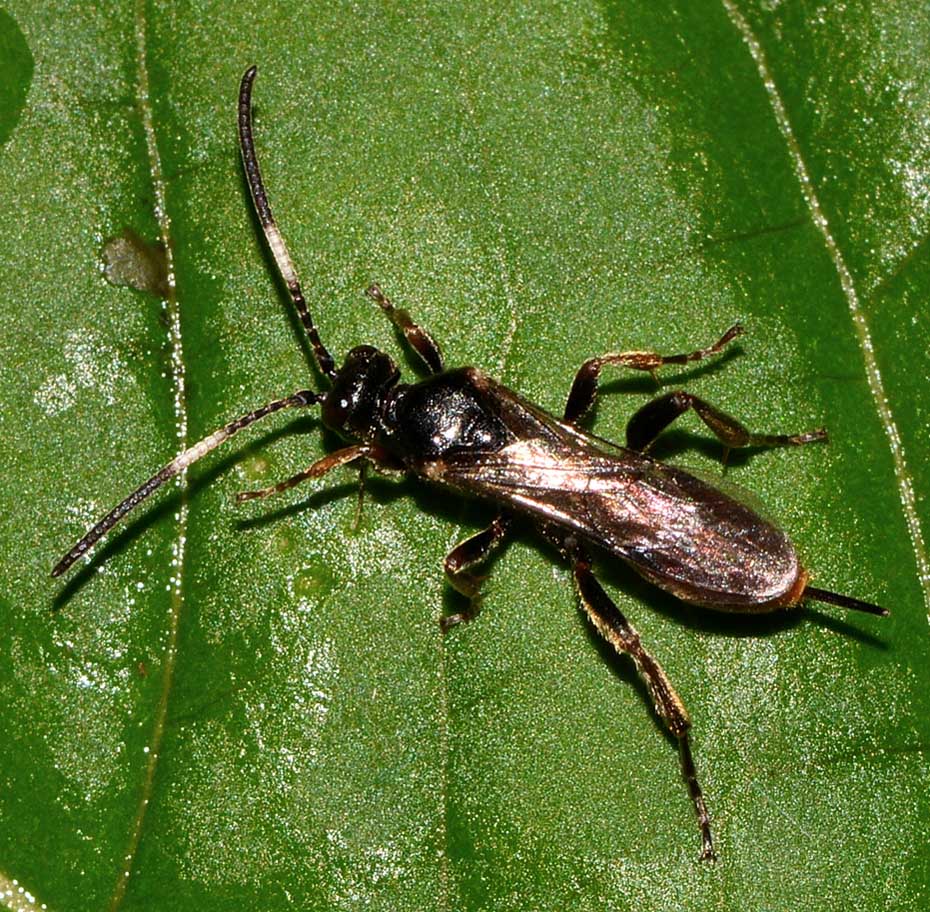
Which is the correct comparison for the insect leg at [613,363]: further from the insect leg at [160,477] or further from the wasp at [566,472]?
the insect leg at [160,477]

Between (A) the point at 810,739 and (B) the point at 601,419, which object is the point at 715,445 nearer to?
(B) the point at 601,419

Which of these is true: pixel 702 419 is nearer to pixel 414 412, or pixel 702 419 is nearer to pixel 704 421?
pixel 704 421

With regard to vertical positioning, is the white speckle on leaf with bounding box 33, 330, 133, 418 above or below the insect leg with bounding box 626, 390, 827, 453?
above

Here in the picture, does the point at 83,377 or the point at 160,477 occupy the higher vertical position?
the point at 83,377

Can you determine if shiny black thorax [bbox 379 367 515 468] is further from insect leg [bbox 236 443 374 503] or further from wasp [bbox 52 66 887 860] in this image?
insect leg [bbox 236 443 374 503]

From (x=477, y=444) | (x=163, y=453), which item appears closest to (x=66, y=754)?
(x=163, y=453)

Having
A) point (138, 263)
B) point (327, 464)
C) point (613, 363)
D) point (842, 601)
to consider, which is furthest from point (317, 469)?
point (842, 601)

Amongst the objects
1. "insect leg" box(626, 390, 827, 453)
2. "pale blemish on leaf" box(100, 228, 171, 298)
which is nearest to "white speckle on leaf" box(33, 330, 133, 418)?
"pale blemish on leaf" box(100, 228, 171, 298)
